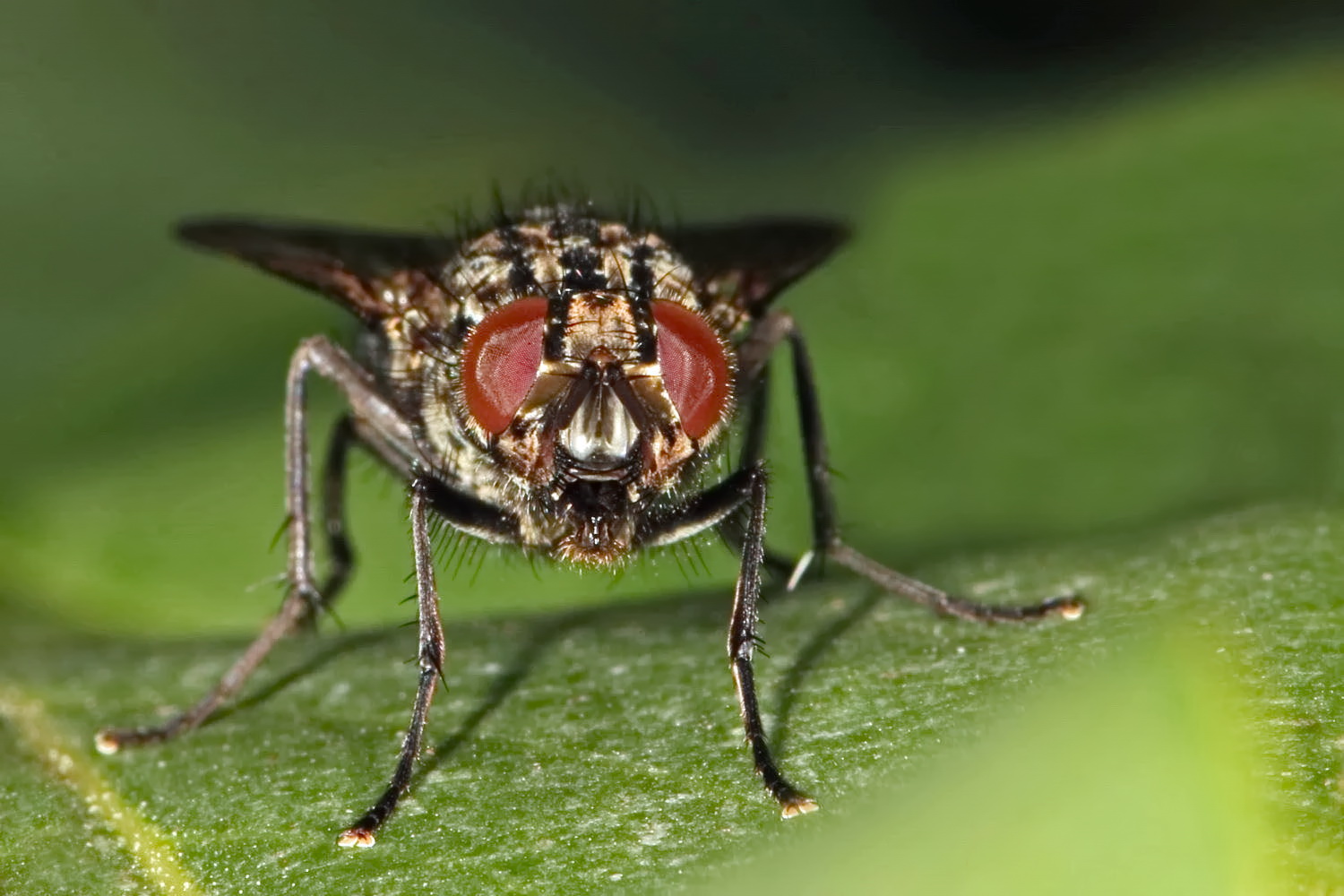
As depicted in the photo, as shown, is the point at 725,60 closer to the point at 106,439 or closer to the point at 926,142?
the point at 926,142

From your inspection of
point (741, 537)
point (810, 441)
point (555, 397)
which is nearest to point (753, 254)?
point (810, 441)

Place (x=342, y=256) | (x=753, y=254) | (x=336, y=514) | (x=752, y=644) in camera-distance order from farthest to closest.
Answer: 1. (x=336, y=514)
2. (x=753, y=254)
3. (x=342, y=256)
4. (x=752, y=644)

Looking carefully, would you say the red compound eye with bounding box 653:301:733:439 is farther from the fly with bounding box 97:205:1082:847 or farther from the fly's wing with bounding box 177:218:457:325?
the fly's wing with bounding box 177:218:457:325

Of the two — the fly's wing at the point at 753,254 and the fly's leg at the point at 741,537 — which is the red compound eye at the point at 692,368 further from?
the fly's wing at the point at 753,254

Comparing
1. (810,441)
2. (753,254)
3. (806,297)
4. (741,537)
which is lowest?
(741,537)

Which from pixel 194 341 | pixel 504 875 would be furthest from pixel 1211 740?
pixel 194 341

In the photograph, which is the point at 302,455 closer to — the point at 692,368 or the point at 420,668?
the point at 420,668

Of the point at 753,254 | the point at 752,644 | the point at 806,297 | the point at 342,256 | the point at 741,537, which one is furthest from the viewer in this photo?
the point at 806,297

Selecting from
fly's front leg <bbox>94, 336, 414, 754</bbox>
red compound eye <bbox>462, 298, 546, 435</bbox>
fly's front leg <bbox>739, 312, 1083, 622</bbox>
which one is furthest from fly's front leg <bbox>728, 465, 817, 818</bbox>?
fly's front leg <bbox>94, 336, 414, 754</bbox>
